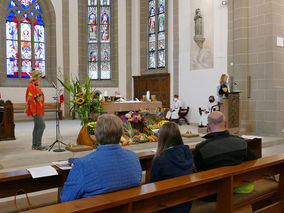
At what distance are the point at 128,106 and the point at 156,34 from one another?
22.1 ft

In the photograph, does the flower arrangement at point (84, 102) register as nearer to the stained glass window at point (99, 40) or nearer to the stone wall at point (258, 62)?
the stone wall at point (258, 62)

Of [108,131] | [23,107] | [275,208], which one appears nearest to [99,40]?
[23,107]

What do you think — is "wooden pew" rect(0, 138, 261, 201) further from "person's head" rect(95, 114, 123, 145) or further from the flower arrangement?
the flower arrangement

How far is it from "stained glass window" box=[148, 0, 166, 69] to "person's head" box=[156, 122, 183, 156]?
37.1 feet

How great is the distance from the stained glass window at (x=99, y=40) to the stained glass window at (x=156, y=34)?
6.80 feet

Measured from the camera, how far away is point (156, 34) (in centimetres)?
1402

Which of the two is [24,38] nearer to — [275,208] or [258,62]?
[258,62]

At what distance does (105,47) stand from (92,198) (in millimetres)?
13832

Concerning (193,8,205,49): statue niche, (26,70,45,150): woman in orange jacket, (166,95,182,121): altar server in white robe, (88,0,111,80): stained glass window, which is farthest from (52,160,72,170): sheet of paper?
(88,0,111,80): stained glass window

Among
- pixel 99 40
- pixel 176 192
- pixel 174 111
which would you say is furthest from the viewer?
pixel 99 40

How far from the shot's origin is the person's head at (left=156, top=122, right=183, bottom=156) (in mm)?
2578

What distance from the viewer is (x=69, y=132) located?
9.29 meters

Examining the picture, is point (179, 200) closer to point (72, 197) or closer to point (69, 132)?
point (72, 197)

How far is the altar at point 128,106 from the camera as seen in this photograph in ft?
24.9
